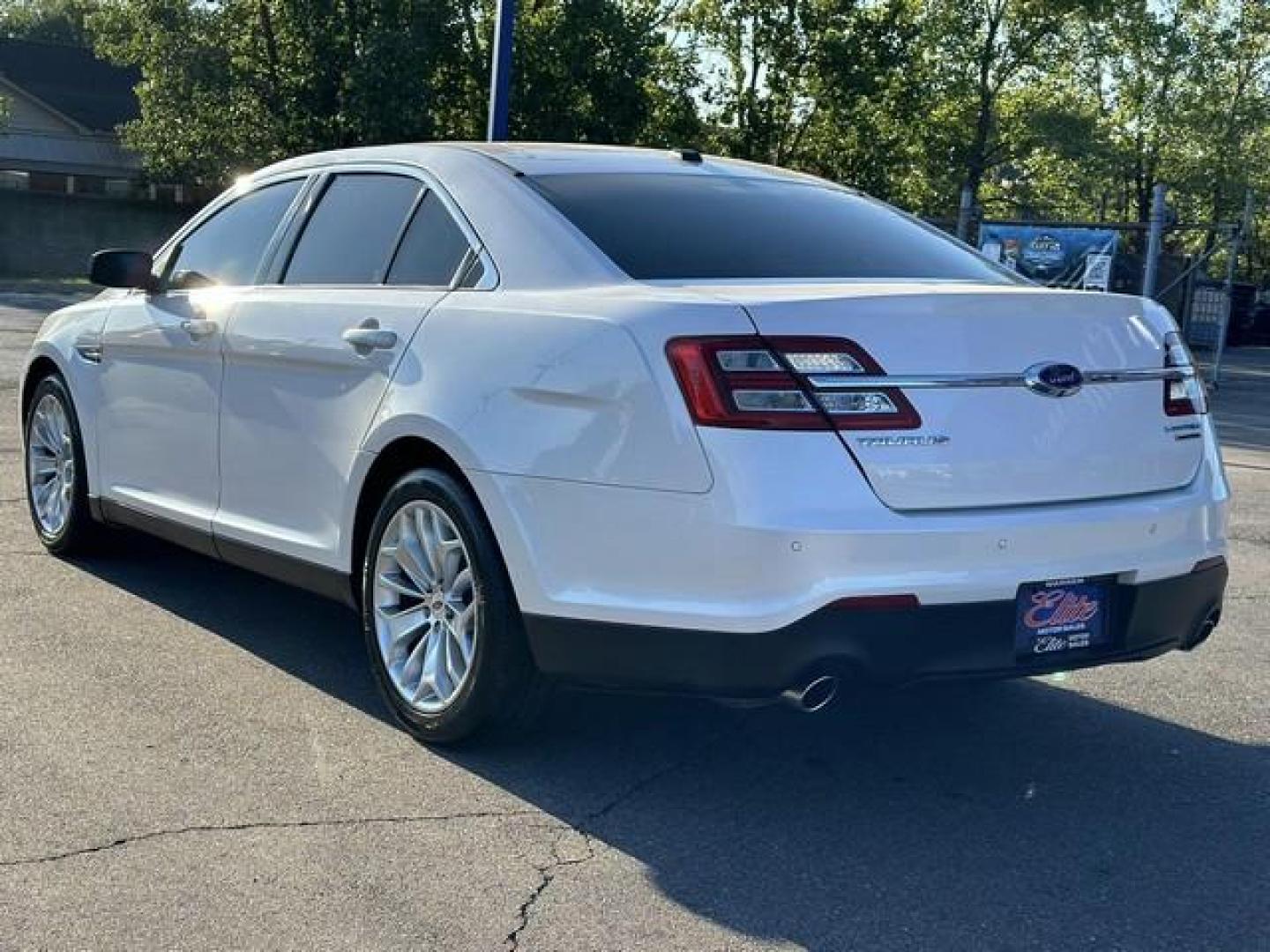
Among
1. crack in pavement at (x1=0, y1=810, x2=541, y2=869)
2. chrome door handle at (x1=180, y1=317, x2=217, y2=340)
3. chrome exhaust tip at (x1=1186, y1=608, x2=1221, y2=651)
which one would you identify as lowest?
crack in pavement at (x1=0, y1=810, x2=541, y2=869)

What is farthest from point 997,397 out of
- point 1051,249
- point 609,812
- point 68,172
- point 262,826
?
point 68,172

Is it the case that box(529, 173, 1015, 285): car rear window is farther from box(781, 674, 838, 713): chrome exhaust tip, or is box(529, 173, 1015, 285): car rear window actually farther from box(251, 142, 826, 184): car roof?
box(781, 674, 838, 713): chrome exhaust tip

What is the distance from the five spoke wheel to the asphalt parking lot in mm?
205

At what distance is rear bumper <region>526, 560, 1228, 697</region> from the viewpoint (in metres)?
3.46

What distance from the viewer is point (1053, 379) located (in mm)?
3748

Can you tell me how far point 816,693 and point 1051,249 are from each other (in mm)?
18817

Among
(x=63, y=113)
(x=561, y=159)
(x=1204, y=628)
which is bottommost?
(x=1204, y=628)

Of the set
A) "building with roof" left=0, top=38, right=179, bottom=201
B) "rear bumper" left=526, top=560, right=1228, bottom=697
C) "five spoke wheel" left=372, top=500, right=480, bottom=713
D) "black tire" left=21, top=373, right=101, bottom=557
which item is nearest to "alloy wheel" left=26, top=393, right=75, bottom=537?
"black tire" left=21, top=373, right=101, bottom=557

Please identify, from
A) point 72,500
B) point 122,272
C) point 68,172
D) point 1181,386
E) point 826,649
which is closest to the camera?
point 826,649

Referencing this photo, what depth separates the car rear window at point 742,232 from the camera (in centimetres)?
417

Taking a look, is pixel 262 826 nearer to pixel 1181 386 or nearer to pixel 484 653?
pixel 484 653

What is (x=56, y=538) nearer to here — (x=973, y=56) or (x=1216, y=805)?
(x=1216, y=805)

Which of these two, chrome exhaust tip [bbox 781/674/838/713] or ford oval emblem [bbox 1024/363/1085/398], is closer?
chrome exhaust tip [bbox 781/674/838/713]

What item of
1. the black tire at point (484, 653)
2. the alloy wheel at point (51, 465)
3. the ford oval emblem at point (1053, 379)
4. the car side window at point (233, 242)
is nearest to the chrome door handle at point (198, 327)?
the car side window at point (233, 242)
